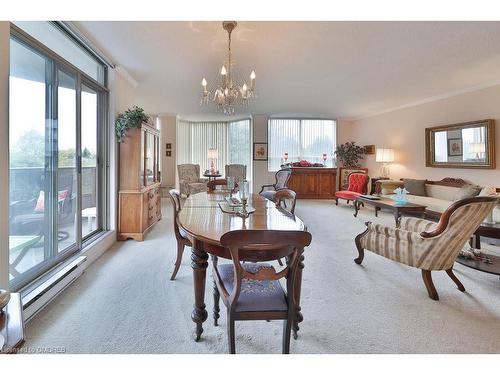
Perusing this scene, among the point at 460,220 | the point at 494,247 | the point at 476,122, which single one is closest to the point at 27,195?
the point at 460,220

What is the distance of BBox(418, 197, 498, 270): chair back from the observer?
2078mm

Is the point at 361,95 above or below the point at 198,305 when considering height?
above

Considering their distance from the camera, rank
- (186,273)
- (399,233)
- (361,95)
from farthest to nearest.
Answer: (361,95) < (186,273) < (399,233)

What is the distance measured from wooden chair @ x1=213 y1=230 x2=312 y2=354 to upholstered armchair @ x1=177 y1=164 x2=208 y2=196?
18.4 feet

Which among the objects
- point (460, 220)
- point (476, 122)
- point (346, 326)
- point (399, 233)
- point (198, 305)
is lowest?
point (346, 326)

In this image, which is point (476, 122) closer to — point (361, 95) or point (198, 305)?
point (361, 95)

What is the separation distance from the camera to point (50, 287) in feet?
6.85

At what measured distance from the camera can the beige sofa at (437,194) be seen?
464 centimetres

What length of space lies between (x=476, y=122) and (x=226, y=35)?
4.65 meters

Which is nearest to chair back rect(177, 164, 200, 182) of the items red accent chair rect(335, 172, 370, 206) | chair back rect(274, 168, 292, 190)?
chair back rect(274, 168, 292, 190)

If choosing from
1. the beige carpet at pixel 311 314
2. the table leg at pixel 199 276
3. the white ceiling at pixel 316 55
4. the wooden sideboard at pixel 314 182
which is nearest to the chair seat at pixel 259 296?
the table leg at pixel 199 276

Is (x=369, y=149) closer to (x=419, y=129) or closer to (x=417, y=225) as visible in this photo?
(x=419, y=129)
